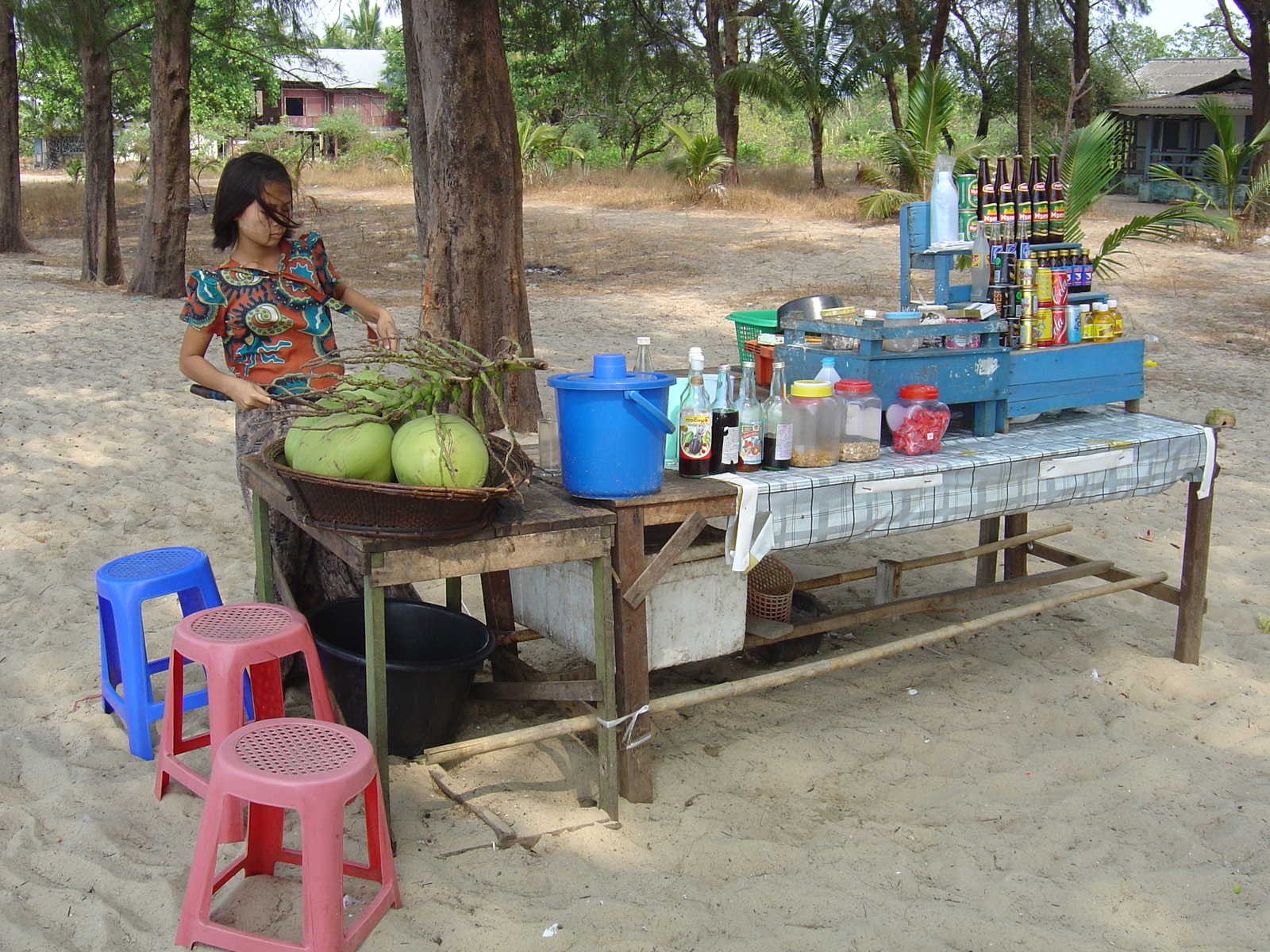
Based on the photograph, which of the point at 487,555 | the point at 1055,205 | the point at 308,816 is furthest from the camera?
the point at 1055,205

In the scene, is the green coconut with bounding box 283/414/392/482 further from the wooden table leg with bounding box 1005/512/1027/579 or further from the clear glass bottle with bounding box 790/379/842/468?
the wooden table leg with bounding box 1005/512/1027/579

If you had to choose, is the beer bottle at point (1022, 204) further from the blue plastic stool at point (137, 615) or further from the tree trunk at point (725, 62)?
the tree trunk at point (725, 62)

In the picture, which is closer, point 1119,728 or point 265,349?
point 265,349

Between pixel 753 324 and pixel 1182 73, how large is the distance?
31201mm

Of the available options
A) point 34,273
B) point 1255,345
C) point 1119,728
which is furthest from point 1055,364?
point 34,273

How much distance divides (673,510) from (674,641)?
449mm

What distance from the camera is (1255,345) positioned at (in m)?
9.89

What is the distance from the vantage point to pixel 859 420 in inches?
124

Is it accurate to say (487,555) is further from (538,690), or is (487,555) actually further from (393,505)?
(538,690)

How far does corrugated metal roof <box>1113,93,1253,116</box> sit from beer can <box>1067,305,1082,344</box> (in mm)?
22716

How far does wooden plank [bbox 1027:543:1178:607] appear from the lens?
4.04 meters

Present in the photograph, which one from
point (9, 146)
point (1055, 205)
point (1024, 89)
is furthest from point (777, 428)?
point (1024, 89)

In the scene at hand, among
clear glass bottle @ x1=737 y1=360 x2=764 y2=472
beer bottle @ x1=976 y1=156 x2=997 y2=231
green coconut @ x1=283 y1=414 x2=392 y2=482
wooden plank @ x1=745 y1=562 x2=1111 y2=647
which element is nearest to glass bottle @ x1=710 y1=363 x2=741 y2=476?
clear glass bottle @ x1=737 y1=360 x2=764 y2=472

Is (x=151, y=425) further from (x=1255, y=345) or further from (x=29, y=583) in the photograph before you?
(x=1255, y=345)
